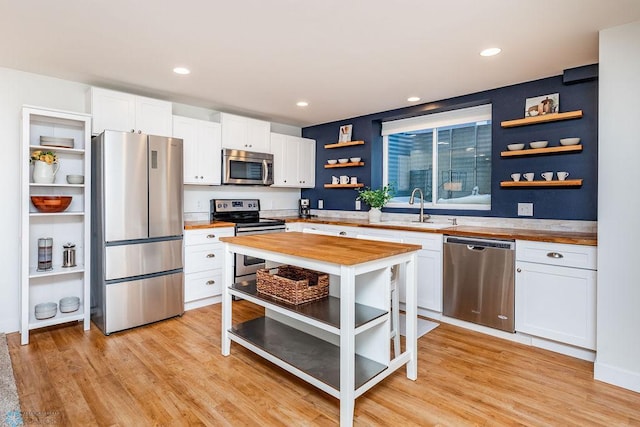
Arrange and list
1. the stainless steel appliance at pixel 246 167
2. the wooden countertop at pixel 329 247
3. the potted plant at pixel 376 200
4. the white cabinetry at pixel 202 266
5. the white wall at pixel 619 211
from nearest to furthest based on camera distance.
→ the wooden countertop at pixel 329 247, the white wall at pixel 619 211, the white cabinetry at pixel 202 266, the stainless steel appliance at pixel 246 167, the potted plant at pixel 376 200

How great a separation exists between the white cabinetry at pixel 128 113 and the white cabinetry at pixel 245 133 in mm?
742

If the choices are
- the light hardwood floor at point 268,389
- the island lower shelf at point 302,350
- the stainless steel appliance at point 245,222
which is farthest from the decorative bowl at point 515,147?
the stainless steel appliance at point 245,222

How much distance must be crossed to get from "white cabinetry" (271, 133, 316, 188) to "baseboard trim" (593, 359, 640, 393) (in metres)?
3.98

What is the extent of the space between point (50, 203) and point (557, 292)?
431 cm

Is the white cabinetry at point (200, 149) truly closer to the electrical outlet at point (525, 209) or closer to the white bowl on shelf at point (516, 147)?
the white bowl on shelf at point (516, 147)

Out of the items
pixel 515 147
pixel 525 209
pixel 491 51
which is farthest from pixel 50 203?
pixel 525 209

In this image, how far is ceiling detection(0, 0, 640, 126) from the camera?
6.94ft

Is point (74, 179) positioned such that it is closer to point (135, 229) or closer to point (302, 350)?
point (135, 229)

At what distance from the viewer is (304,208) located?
5590 mm

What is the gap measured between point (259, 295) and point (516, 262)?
216 centimetres

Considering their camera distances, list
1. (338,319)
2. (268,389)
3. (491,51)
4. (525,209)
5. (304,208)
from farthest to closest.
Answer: (304,208) → (525,209) → (491,51) → (268,389) → (338,319)

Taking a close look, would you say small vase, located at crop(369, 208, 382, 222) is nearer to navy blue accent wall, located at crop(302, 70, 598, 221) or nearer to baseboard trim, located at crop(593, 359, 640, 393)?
navy blue accent wall, located at crop(302, 70, 598, 221)

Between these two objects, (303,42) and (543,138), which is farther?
(543,138)

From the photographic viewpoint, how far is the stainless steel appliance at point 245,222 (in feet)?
13.7
